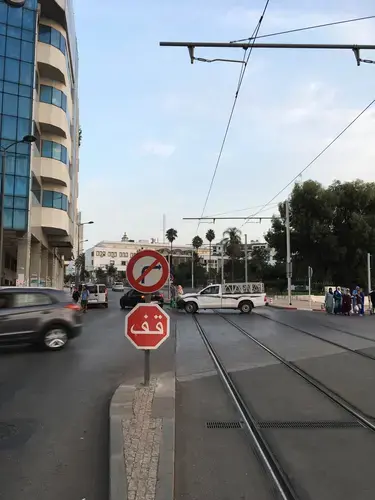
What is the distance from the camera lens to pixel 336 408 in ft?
22.0

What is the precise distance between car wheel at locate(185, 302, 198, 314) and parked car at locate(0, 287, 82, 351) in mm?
16427

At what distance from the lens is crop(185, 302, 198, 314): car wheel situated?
95.5ft

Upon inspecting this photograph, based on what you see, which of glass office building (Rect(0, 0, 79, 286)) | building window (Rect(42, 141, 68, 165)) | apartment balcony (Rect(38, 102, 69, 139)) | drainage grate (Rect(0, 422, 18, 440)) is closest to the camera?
drainage grate (Rect(0, 422, 18, 440))

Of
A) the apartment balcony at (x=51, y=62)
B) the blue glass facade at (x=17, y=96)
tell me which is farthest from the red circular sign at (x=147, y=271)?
the apartment balcony at (x=51, y=62)

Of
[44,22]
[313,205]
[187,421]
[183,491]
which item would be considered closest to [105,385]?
[187,421]

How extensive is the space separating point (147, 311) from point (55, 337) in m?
6.09

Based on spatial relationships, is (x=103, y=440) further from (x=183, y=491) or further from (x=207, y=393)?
(x=207, y=393)

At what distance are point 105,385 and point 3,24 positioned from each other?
110 feet

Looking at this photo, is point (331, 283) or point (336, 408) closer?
point (336, 408)

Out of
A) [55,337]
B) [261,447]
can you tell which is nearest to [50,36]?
[55,337]

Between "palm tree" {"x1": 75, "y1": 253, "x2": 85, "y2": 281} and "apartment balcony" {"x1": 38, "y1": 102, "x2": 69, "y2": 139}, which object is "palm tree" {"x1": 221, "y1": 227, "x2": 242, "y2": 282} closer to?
"palm tree" {"x1": 75, "y1": 253, "x2": 85, "y2": 281}

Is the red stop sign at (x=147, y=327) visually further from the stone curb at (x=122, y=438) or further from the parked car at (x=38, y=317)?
the parked car at (x=38, y=317)

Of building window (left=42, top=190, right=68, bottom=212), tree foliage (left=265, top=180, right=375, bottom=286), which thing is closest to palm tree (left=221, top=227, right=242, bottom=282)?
tree foliage (left=265, top=180, right=375, bottom=286)

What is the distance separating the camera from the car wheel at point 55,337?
1237cm
